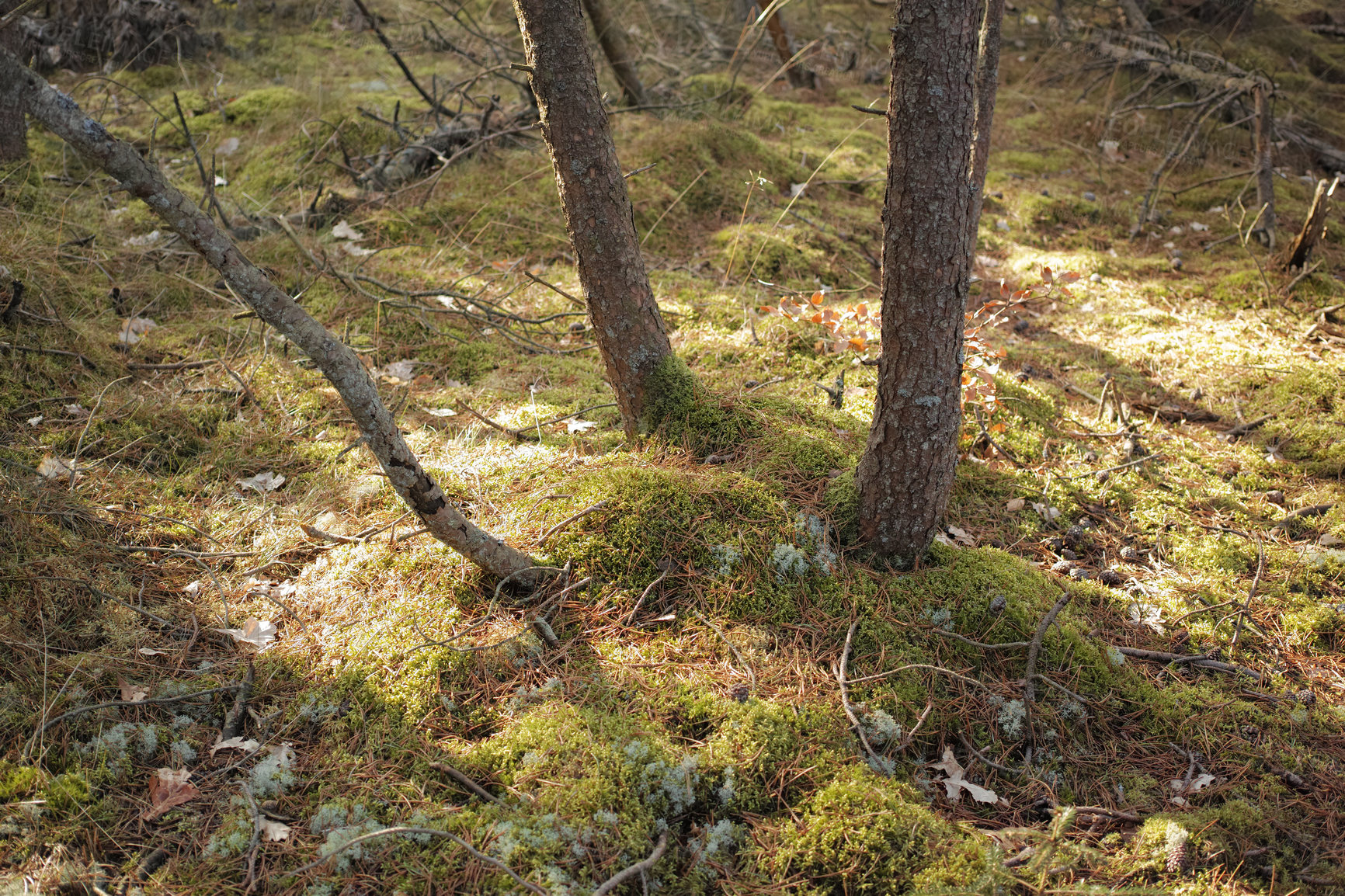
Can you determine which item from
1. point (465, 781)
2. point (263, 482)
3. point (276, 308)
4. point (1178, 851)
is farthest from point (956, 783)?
point (263, 482)

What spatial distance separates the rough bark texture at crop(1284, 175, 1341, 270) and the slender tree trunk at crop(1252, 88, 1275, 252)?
481mm

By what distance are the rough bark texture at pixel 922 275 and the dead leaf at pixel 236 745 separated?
7.66ft

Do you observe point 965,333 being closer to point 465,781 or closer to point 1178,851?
point 1178,851

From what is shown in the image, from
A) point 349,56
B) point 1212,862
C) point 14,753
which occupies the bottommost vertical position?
point 1212,862

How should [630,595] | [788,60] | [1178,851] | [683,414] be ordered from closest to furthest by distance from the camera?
1. [1178,851]
2. [630,595]
3. [683,414]
4. [788,60]

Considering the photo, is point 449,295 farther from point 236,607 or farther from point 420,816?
point 420,816

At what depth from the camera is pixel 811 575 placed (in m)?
2.97

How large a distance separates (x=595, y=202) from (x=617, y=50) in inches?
185

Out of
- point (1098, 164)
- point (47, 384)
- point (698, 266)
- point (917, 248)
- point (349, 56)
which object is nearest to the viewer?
point (917, 248)

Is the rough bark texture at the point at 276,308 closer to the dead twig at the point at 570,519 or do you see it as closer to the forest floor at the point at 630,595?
the dead twig at the point at 570,519

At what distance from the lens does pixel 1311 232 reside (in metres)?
5.37

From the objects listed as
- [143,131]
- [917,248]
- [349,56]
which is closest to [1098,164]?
[917,248]

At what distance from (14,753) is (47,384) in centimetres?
237

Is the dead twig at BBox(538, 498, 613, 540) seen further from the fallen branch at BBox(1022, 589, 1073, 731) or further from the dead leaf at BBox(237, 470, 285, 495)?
the fallen branch at BBox(1022, 589, 1073, 731)
